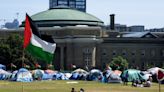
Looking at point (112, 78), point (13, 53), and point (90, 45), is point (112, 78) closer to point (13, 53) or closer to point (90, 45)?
point (13, 53)

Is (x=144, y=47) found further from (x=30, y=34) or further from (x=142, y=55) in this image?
(x=30, y=34)

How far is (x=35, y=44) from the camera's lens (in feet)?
95.8

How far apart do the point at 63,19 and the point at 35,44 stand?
410 ft

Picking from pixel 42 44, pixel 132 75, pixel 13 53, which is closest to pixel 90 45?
pixel 13 53

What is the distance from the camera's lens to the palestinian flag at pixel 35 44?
95.3ft

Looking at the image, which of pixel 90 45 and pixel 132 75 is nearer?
pixel 132 75

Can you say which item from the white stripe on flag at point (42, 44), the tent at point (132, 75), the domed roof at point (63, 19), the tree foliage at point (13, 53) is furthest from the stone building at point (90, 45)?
the white stripe on flag at point (42, 44)

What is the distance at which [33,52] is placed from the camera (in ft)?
95.8

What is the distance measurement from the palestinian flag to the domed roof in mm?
122941

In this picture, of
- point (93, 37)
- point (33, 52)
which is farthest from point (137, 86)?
point (93, 37)

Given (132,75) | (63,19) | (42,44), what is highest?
(42,44)

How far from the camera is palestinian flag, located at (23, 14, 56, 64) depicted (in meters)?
29.0

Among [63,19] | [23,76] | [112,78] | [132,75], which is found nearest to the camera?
[132,75]

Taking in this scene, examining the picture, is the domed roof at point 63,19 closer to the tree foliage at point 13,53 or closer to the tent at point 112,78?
the tree foliage at point 13,53
